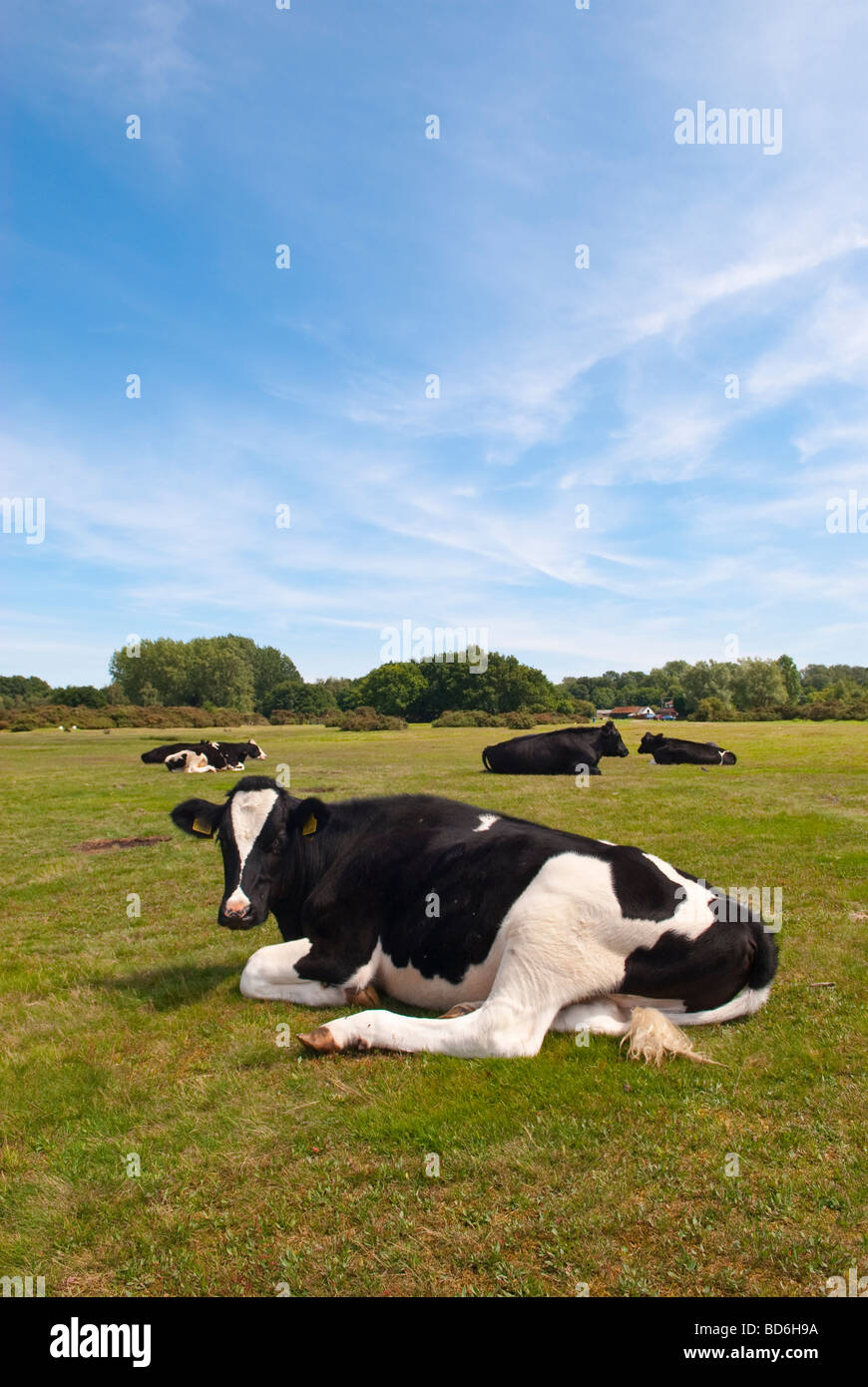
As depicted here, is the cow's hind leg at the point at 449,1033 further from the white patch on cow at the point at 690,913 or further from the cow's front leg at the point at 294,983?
the white patch on cow at the point at 690,913

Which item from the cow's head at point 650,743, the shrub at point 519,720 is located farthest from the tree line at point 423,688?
the cow's head at point 650,743

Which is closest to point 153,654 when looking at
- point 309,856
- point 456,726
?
point 456,726

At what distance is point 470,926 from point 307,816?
1.71 metres

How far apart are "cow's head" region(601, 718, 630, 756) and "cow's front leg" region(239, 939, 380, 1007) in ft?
73.4

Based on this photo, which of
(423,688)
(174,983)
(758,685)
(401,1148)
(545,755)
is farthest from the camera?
(423,688)

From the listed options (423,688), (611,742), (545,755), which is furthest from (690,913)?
(423,688)

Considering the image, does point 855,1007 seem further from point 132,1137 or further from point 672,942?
point 132,1137

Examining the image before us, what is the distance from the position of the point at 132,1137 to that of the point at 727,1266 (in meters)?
2.99

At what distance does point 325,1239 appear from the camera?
329cm

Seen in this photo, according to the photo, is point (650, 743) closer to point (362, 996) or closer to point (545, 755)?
point (545, 755)

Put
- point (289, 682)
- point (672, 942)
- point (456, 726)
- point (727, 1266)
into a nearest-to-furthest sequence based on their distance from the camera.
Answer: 1. point (727, 1266)
2. point (672, 942)
3. point (456, 726)
4. point (289, 682)

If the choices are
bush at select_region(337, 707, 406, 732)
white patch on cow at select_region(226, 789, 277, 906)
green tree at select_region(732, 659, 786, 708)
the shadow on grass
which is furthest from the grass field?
green tree at select_region(732, 659, 786, 708)

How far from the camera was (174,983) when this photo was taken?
6766mm
